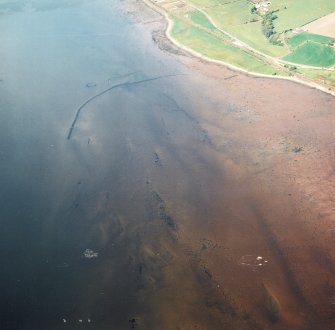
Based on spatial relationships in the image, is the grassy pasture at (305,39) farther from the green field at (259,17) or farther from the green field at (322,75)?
the green field at (322,75)

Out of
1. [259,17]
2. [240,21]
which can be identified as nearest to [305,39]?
[259,17]

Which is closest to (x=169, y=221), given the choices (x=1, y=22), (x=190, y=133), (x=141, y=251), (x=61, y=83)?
(x=141, y=251)

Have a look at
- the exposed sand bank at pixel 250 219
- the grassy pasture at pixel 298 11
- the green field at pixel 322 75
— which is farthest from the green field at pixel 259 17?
the exposed sand bank at pixel 250 219

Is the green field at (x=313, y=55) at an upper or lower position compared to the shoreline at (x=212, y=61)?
upper

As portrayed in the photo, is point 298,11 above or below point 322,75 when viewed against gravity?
above

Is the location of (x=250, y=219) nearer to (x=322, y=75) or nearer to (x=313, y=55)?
(x=322, y=75)

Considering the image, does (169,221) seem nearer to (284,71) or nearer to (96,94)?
(96,94)

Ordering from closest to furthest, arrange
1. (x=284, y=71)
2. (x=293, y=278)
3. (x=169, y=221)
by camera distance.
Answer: (x=293, y=278)
(x=169, y=221)
(x=284, y=71)
